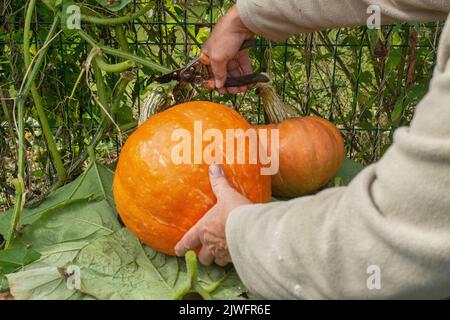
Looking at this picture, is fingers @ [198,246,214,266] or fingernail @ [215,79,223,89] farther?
fingernail @ [215,79,223,89]

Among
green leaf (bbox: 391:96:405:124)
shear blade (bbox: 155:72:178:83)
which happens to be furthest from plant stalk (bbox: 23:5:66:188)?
green leaf (bbox: 391:96:405:124)

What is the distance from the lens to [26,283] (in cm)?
115

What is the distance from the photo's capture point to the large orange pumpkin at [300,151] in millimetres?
1464

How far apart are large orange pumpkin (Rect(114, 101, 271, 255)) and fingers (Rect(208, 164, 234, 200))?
0.06 ft

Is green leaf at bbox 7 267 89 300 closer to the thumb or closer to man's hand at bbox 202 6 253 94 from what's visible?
the thumb

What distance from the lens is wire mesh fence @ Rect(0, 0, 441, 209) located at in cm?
189

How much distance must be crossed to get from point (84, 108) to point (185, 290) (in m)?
1.08

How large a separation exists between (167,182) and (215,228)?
169 mm

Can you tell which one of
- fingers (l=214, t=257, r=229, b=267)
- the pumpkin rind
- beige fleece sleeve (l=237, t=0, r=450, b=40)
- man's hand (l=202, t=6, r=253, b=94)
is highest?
beige fleece sleeve (l=237, t=0, r=450, b=40)

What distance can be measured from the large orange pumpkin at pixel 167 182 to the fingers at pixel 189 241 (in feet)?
0.15

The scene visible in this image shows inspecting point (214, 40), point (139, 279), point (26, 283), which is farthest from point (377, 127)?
point (26, 283)

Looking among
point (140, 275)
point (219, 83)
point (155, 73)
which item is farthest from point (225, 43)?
point (140, 275)

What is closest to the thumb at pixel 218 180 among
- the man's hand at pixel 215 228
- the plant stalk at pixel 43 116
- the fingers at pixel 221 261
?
the man's hand at pixel 215 228

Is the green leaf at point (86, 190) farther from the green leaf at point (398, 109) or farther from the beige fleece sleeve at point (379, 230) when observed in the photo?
the green leaf at point (398, 109)
